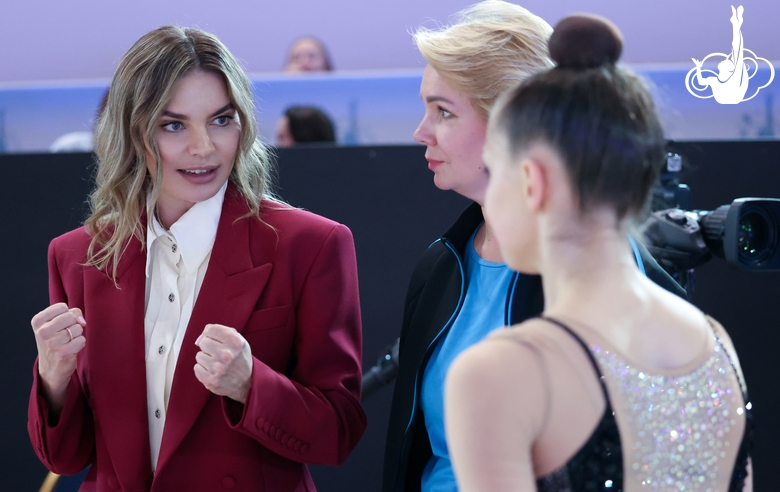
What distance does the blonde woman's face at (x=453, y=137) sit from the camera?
4.76ft

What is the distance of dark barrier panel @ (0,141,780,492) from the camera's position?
2.30 m

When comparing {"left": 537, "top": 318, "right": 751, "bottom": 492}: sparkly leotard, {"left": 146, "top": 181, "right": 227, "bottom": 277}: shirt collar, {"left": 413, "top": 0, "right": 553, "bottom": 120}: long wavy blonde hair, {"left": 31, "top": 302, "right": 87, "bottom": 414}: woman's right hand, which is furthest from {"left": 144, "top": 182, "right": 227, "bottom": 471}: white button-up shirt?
{"left": 537, "top": 318, "right": 751, "bottom": 492}: sparkly leotard

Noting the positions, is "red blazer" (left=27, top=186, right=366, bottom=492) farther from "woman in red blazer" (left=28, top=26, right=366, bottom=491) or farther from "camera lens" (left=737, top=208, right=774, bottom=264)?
"camera lens" (left=737, top=208, right=774, bottom=264)

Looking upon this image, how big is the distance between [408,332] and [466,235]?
215 millimetres

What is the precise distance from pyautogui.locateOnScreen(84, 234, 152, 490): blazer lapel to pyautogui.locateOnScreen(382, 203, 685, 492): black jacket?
1.47 ft

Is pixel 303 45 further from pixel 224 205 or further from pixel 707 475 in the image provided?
pixel 707 475

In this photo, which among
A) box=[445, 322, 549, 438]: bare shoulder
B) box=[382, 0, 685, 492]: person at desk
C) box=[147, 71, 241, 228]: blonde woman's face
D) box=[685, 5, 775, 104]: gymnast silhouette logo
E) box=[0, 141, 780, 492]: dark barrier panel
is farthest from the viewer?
box=[685, 5, 775, 104]: gymnast silhouette logo

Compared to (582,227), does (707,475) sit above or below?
below

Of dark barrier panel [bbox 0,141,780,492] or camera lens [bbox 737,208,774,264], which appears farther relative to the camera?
dark barrier panel [bbox 0,141,780,492]

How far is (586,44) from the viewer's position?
2.83ft

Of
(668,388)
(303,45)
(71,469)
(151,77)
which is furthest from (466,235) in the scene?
(303,45)

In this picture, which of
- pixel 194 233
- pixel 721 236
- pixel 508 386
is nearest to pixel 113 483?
pixel 194 233

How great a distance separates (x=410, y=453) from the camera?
1455 mm

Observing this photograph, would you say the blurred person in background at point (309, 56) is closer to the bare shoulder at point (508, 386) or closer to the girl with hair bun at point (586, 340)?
the girl with hair bun at point (586, 340)
